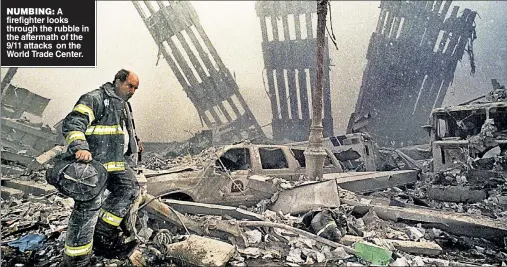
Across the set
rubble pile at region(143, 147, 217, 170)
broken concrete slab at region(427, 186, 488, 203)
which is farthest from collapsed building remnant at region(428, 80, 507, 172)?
rubble pile at region(143, 147, 217, 170)

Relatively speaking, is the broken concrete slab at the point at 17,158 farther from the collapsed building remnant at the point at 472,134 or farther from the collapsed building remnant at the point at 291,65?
the collapsed building remnant at the point at 472,134

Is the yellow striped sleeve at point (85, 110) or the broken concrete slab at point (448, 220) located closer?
the yellow striped sleeve at point (85, 110)

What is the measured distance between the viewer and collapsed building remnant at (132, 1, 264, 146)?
356 cm

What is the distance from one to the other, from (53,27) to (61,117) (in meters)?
0.98

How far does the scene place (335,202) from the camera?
299 cm

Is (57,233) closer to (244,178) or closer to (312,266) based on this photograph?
(244,178)

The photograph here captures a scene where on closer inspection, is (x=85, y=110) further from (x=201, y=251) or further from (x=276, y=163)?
(x=276, y=163)

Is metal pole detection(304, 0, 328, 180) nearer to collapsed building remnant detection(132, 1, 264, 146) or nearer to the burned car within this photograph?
the burned car

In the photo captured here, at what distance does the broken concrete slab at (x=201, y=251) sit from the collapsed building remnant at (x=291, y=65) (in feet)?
6.24

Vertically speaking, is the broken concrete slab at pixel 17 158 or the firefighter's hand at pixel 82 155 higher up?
the firefighter's hand at pixel 82 155

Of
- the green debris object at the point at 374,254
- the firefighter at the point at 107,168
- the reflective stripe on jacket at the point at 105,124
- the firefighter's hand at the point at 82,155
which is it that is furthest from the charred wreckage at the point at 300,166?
the firefighter's hand at the point at 82,155

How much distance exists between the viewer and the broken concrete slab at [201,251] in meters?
2.26

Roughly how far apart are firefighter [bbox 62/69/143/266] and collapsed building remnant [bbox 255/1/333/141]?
1971 millimetres

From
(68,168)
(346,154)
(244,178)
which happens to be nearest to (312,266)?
(244,178)
